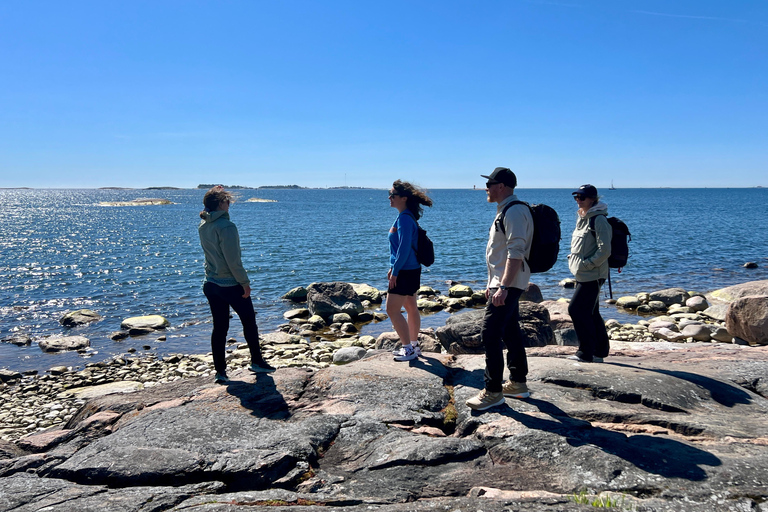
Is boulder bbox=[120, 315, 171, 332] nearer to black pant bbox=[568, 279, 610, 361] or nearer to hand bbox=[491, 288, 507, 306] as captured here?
black pant bbox=[568, 279, 610, 361]

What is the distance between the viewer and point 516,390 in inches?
220

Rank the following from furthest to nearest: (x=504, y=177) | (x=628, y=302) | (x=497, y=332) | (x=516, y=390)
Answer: (x=628, y=302), (x=516, y=390), (x=497, y=332), (x=504, y=177)

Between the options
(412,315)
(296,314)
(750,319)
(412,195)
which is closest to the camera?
(412,195)

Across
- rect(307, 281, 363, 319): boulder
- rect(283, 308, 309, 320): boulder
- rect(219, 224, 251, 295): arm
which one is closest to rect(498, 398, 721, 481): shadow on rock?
rect(219, 224, 251, 295): arm

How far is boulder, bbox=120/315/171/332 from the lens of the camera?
53.8 feet

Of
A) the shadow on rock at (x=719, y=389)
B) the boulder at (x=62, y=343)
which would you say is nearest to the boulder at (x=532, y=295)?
the shadow on rock at (x=719, y=389)

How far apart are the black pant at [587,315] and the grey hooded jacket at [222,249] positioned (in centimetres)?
457

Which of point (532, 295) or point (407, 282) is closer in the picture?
point (407, 282)

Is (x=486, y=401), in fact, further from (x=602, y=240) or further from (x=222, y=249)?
(x=222, y=249)

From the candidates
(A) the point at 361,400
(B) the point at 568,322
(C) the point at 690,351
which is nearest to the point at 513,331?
(A) the point at 361,400

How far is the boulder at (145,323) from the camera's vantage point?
1639 centimetres

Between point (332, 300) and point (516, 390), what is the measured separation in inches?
529

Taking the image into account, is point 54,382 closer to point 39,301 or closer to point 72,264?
point 39,301

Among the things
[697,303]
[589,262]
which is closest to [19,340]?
[589,262]
